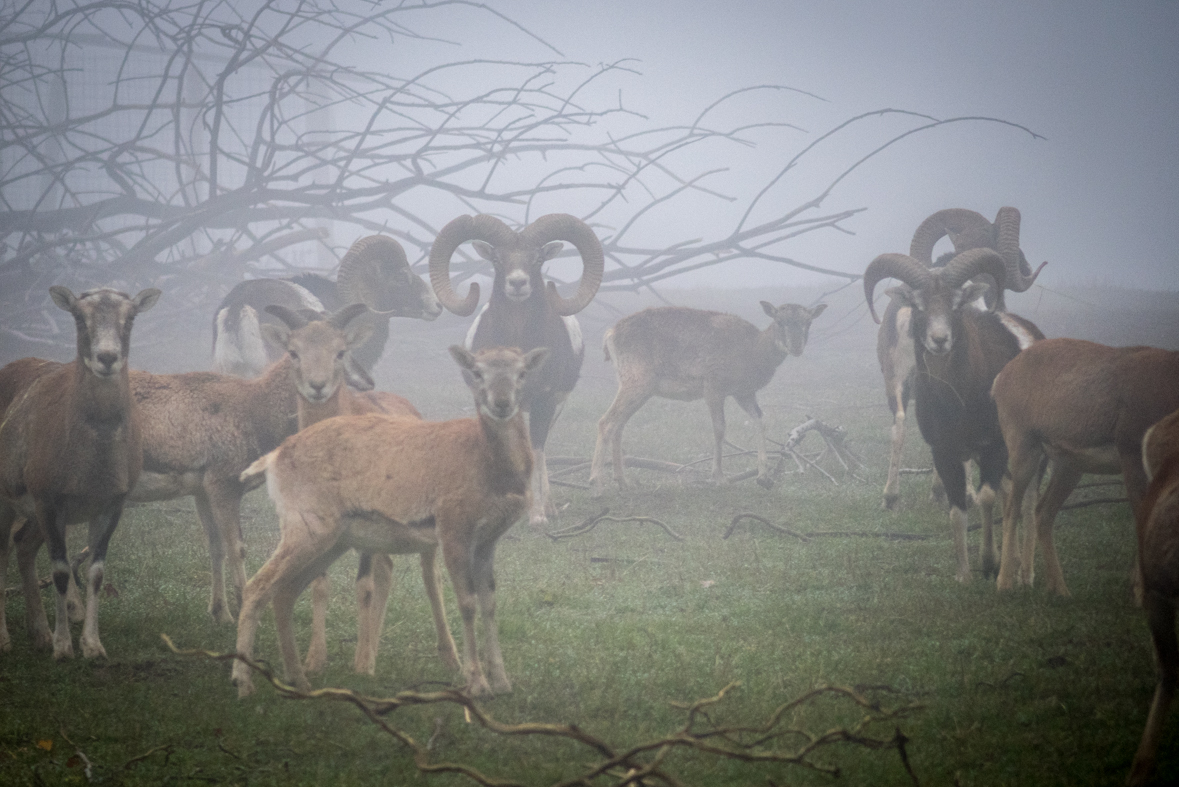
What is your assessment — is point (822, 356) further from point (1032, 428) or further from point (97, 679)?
point (97, 679)

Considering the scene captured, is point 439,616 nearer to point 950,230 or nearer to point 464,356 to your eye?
point 464,356

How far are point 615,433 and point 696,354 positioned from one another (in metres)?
2.00

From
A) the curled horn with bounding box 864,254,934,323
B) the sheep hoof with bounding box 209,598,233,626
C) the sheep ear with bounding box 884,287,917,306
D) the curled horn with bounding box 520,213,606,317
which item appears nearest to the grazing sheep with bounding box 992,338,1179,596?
the sheep ear with bounding box 884,287,917,306

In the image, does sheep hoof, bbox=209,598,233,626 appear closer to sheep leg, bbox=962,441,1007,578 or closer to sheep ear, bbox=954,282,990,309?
sheep leg, bbox=962,441,1007,578

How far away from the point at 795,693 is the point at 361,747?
2457mm

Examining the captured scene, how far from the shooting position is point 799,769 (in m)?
4.27

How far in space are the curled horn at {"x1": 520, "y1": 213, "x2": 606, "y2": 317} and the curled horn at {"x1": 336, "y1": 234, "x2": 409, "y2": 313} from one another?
1.98 m

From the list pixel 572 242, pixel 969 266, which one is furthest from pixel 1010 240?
pixel 572 242

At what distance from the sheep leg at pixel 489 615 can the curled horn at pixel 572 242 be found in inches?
276

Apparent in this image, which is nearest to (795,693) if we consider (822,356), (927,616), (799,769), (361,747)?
(799,769)

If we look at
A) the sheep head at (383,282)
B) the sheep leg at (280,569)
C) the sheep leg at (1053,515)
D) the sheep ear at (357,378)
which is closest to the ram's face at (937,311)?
the sheep leg at (1053,515)

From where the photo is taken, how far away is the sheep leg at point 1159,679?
3.71m

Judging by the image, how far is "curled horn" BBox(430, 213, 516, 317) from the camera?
1193 centimetres

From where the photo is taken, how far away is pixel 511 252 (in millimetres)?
11961
